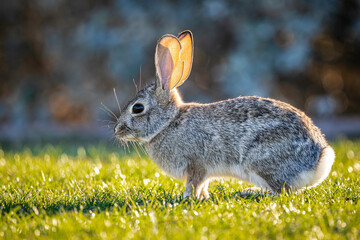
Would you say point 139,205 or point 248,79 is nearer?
point 139,205

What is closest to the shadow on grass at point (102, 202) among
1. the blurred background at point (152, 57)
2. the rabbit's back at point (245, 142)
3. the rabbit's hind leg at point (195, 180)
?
the rabbit's hind leg at point (195, 180)

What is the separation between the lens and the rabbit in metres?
3.92

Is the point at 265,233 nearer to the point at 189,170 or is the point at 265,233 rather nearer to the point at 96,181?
the point at 189,170

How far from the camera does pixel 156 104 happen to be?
4.46m

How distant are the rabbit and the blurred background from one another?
3.62m

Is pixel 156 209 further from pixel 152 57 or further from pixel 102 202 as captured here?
pixel 152 57

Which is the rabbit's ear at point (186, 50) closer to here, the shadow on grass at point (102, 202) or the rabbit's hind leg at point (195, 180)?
the rabbit's hind leg at point (195, 180)

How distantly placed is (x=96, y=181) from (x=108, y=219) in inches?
67.4

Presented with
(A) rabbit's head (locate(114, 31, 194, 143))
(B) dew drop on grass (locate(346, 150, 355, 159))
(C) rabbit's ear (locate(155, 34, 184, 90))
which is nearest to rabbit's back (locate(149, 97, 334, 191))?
(A) rabbit's head (locate(114, 31, 194, 143))

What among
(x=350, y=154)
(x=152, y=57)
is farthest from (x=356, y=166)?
(x=152, y=57)

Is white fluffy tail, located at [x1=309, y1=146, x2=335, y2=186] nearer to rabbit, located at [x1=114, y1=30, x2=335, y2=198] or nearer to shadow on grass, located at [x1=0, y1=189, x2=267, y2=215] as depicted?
rabbit, located at [x1=114, y1=30, x2=335, y2=198]

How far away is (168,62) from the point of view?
435cm

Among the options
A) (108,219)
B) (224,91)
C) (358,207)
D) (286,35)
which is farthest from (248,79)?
(108,219)

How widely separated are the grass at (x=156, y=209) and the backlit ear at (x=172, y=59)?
45.7 inches
